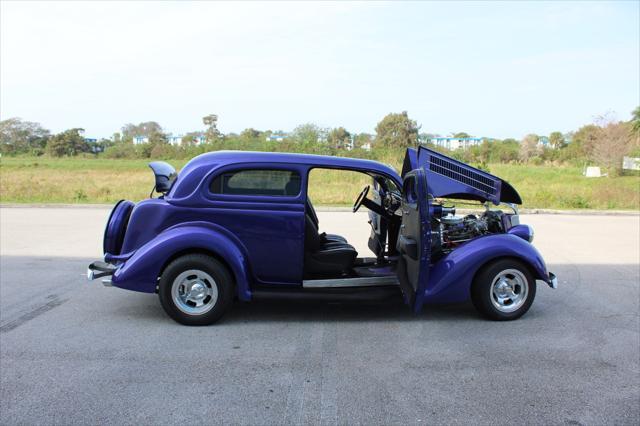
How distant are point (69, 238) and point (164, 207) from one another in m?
6.37

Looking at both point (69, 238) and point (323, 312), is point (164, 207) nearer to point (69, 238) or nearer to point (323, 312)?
point (323, 312)

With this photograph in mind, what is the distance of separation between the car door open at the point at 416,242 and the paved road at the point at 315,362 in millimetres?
450

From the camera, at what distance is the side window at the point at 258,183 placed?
209 inches

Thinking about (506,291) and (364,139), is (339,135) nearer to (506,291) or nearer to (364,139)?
(364,139)

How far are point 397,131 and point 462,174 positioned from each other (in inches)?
1625

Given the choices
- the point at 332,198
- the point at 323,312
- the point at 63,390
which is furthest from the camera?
the point at 332,198

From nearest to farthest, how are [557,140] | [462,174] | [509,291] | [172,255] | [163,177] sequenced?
[172,255]
[509,291]
[462,174]
[163,177]
[557,140]

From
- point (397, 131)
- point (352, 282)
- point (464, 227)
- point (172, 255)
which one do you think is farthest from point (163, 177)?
point (397, 131)

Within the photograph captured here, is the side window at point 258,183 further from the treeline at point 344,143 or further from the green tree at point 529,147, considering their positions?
the green tree at point 529,147

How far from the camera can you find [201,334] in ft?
16.1

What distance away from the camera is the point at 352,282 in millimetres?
5352

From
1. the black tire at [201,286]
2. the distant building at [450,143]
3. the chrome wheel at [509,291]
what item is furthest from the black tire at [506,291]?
the distant building at [450,143]

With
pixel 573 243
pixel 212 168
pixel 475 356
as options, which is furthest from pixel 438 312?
pixel 573 243

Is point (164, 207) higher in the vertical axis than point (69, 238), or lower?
higher
